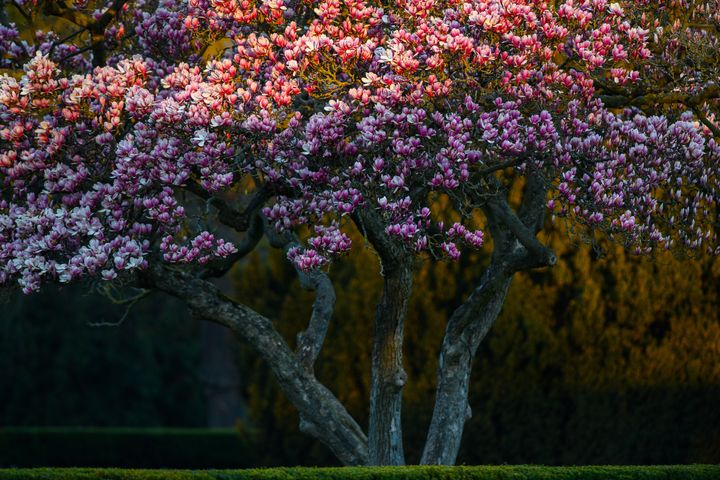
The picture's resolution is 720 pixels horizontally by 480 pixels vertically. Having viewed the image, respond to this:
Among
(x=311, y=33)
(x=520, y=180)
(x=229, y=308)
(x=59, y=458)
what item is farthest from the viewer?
(x=59, y=458)

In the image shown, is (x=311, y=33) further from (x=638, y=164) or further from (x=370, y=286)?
(x=370, y=286)

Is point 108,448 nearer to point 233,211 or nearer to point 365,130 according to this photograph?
point 233,211

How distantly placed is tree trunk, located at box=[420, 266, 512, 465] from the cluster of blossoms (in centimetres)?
189

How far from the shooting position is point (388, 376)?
36.0ft

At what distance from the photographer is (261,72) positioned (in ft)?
31.1

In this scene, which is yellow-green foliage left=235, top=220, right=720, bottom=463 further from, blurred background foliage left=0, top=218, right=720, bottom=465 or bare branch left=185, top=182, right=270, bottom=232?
bare branch left=185, top=182, right=270, bottom=232

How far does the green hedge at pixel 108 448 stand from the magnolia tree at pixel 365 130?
45.8 feet

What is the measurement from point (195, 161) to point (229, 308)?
2.59 metres

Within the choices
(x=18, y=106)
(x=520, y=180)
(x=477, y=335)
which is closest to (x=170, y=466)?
(x=520, y=180)

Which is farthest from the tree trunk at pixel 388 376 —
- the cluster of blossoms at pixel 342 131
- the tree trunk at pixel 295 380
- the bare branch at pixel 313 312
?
the cluster of blossoms at pixel 342 131

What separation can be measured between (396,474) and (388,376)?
1.96 meters

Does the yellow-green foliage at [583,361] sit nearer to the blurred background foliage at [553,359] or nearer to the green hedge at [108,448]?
the blurred background foliage at [553,359]

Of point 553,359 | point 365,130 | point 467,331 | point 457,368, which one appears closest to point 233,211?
point 365,130

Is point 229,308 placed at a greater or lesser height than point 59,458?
greater
